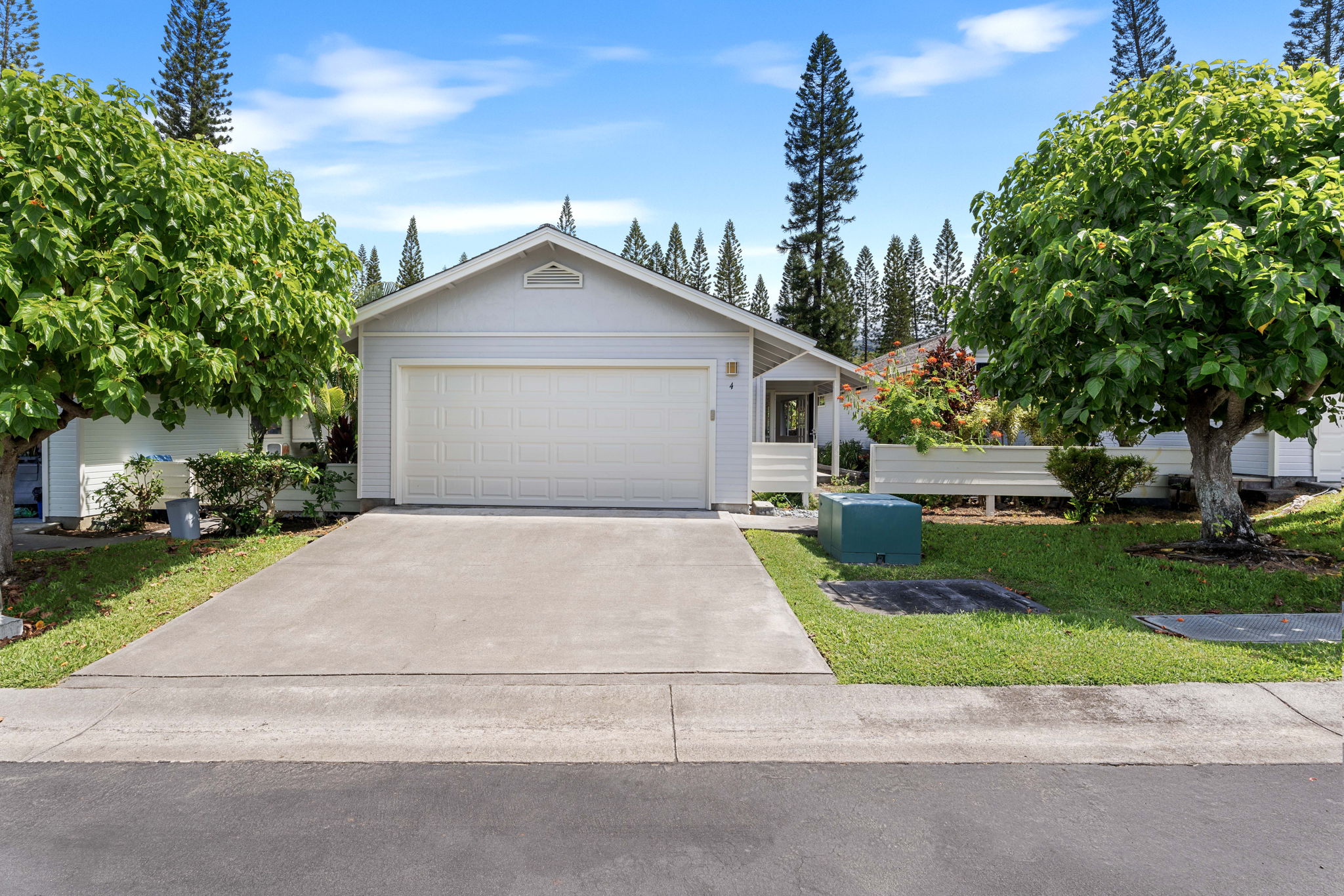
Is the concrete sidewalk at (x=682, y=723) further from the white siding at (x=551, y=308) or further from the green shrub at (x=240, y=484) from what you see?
the white siding at (x=551, y=308)

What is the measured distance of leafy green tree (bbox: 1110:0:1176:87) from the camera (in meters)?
27.0

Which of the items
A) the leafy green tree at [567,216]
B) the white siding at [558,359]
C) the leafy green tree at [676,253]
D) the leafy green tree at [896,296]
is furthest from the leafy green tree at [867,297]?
the white siding at [558,359]

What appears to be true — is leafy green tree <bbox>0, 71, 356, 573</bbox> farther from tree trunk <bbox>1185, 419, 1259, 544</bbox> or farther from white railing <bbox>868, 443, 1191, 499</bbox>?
tree trunk <bbox>1185, 419, 1259, 544</bbox>

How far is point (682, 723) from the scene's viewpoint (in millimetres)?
4391

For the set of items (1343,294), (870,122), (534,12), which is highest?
(870,122)

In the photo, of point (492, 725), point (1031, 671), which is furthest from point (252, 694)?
point (1031, 671)

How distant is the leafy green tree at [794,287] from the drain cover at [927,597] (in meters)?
26.5

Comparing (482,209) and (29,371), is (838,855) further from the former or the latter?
(482,209)

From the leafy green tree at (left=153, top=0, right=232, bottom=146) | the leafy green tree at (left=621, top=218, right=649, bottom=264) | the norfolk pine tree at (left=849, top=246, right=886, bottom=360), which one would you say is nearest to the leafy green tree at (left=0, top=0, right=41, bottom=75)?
the leafy green tree at (left=153, top=0, right=232, bottom=146)

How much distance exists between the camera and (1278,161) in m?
7.16

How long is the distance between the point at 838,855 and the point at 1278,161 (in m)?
7.92

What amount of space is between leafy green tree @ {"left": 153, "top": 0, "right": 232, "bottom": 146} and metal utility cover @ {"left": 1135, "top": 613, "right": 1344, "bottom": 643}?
29.9 metres

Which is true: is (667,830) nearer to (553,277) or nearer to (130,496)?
(553,277)

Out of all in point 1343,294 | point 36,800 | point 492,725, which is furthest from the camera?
point 1343,294
